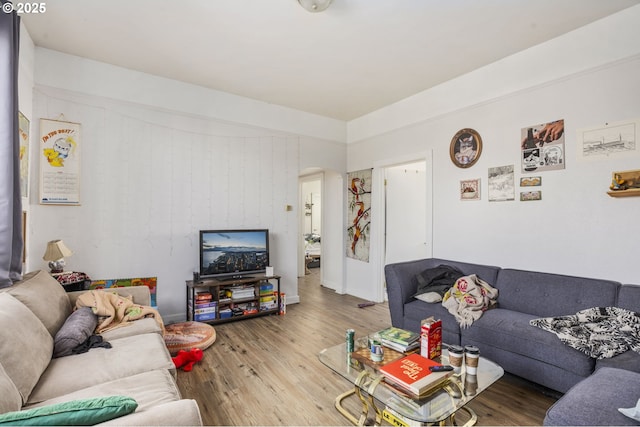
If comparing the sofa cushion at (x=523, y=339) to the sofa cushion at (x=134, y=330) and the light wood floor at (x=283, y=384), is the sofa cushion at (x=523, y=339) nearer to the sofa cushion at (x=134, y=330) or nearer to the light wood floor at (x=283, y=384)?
the light wood floor at (x=283, y=384)

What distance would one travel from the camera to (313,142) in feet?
16.0

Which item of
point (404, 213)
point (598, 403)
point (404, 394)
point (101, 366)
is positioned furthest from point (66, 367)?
point (404, 213)

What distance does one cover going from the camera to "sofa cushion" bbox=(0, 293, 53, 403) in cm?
138

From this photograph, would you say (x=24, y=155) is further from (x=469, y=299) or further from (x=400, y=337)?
(x=469, y=299)

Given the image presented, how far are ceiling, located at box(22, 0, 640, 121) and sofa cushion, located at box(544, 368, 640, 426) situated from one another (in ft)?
8.44

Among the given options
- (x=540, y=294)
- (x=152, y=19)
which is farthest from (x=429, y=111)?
(x=152, y=19)

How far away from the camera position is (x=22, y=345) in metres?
1.50

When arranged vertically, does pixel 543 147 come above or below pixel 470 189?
above

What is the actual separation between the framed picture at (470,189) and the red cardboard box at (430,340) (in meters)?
1.94

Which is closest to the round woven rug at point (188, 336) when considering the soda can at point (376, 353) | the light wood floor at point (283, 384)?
the light wood floor at point (283, 384)

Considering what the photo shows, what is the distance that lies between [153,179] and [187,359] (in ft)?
6.77

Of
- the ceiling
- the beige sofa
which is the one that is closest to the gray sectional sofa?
the beige sofa

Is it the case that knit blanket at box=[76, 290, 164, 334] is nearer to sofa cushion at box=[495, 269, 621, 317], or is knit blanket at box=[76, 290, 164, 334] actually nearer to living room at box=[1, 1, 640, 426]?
living room at box=[1, 1, 640, 426]

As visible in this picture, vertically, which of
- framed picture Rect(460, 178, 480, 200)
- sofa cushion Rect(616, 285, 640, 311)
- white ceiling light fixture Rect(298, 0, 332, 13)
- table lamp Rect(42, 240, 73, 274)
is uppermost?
white ceiling light fixture Rect(298, 0, 332, 13)
